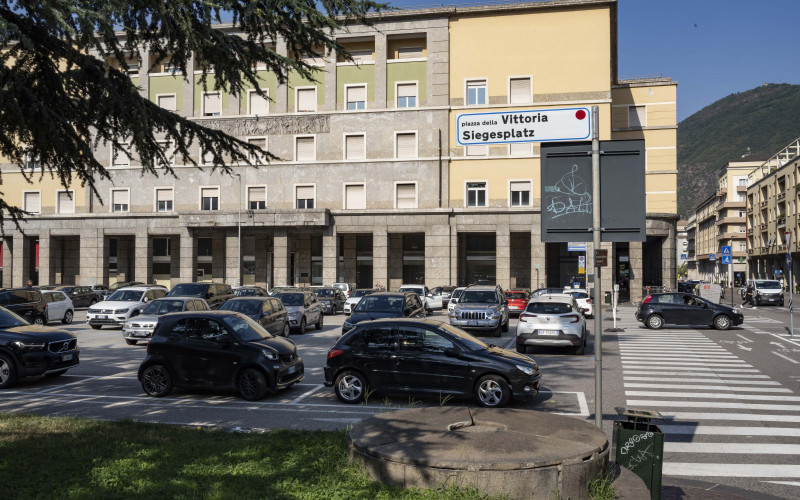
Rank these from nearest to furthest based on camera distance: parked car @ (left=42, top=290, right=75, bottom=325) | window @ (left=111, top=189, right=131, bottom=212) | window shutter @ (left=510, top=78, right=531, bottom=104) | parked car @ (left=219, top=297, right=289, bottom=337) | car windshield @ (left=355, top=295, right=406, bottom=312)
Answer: parked car @ (left=219, top=297, right=289, bottom=337)
car windshield @ (left=355, top=295, right=406, bottom=312)
parked car @ (left=42, top=290, right=75, bottom=325)
window shutter @ (left=510, top=78, right=531, bottom=104)
window @ (left=111, top=189, right=131, bottom=212)

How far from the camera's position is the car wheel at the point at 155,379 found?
11414 mm

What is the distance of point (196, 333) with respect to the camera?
11.7m

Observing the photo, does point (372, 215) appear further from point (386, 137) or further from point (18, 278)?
point (18, 278)

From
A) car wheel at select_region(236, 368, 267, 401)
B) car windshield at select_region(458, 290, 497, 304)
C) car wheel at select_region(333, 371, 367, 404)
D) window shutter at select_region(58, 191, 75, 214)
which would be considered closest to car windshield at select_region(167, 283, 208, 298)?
car windshield at select_region(458, 290, 497, 304)

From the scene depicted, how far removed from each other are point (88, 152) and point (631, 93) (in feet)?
167

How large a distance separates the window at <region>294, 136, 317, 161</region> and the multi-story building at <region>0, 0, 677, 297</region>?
0.38 feet

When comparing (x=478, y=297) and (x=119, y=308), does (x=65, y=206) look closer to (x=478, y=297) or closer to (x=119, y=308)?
(x=119, y=308)

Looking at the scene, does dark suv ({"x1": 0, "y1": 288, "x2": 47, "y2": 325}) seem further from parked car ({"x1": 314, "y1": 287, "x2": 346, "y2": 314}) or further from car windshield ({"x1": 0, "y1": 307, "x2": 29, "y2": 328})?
parked car ({"x1": 314, "y1": 287, "x2": 346, "y2": 314})

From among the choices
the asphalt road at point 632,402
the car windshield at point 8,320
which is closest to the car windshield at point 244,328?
the asphalt road at point 632,402

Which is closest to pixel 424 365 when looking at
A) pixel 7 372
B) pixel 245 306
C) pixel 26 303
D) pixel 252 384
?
pixel 252 384

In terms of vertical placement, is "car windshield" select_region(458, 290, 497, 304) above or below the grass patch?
above

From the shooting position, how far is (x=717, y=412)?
10.1 meters

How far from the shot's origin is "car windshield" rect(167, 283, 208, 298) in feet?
89.8

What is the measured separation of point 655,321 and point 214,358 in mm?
20746
